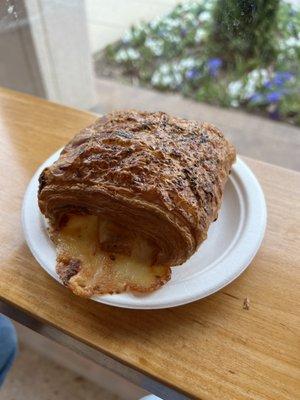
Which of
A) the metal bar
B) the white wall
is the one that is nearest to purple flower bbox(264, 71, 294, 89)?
the white wall

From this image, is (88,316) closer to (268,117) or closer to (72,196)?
(72,196)

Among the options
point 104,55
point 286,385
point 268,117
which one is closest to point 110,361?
point 286,385

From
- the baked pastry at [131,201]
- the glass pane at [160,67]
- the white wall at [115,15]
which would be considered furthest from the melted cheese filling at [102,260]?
the white wall at [115,15]

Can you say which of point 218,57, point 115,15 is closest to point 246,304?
point 218,57

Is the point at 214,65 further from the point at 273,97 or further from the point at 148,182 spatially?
the point at 148,182

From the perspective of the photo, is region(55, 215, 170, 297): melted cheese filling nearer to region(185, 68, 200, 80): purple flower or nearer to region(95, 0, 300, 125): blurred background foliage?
region(95, 0, 300, 125): blurred background foliage

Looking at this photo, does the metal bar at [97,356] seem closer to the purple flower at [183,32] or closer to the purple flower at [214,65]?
the purple flower at [214,65]
